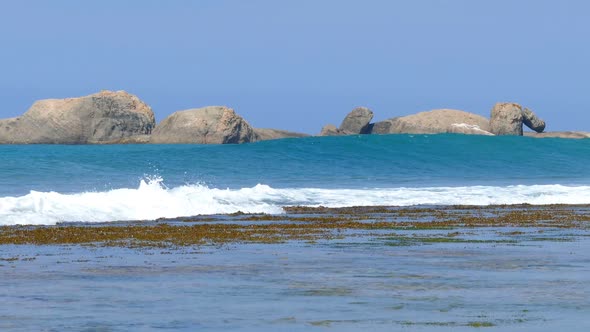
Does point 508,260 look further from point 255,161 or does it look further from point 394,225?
point 255,161

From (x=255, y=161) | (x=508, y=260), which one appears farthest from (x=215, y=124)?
(x=508, y=260)

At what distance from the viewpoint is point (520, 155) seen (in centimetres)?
9894

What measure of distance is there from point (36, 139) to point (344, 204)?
12323 centimetres

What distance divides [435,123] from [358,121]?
10.2 meters

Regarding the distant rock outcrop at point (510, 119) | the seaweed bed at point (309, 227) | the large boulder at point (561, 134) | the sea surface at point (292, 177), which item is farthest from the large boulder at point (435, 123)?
the seaweed bed at point (309, 227)

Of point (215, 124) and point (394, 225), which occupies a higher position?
point (215, 124)

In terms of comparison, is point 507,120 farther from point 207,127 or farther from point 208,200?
point 208,200

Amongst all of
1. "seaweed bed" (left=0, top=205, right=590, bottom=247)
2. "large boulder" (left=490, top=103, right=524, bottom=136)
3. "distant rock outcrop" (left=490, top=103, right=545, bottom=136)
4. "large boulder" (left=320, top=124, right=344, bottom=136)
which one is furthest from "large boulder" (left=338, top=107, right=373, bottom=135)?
"seaweed bed" (left=0, top=205, right=590, bottom=247)

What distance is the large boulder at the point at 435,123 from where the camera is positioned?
14050 centimetres

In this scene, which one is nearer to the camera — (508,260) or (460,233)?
(508,260)

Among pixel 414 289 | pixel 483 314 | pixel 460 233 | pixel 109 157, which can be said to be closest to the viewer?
pixel 483 314

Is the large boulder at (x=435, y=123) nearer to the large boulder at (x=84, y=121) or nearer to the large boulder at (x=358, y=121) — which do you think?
the large boulder at (x=358, y=121)

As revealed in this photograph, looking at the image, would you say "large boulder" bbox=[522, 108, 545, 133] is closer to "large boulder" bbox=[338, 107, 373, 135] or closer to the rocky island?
the rocky island

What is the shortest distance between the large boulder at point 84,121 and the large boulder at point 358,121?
32.0m
